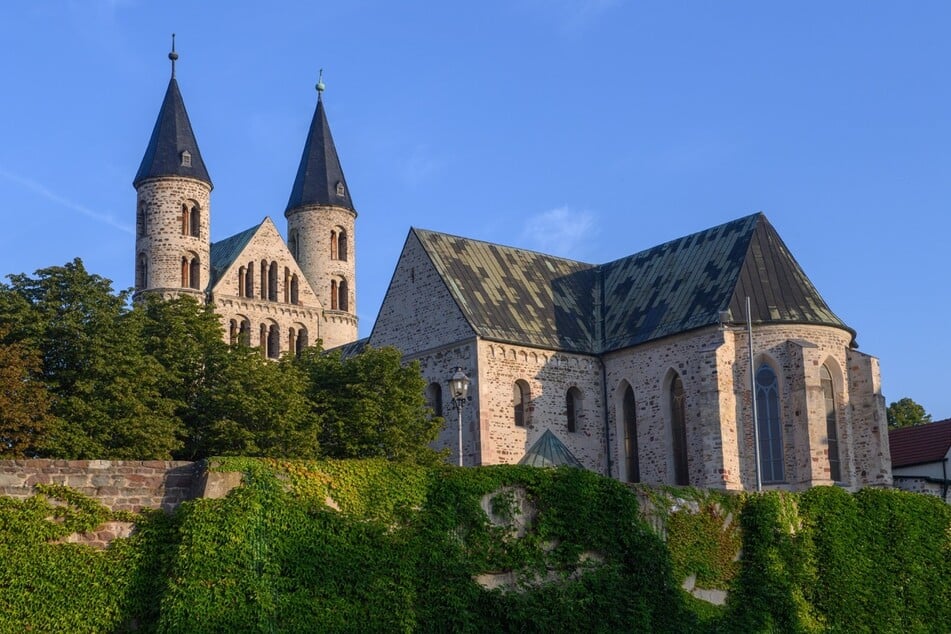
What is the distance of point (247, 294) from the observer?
80.8 m

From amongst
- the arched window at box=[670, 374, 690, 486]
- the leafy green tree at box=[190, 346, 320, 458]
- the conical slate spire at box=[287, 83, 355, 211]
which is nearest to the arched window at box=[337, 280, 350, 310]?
the conical slate spire at box=[287, 83, 355, 211]

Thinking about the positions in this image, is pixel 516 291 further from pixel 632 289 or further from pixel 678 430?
pixel 678 430

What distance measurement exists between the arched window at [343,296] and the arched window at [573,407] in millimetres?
39723

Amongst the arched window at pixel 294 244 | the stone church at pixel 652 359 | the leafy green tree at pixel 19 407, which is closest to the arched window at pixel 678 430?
the stone church at pixel 652 359

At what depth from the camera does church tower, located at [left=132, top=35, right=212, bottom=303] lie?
7525 cm

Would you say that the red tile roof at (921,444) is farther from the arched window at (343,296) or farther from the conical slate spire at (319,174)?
the conical slate spire at (319,174)

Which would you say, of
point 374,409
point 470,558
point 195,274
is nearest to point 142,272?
point 195,274

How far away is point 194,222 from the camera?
251 ft

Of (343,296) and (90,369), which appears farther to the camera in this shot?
(343,296)

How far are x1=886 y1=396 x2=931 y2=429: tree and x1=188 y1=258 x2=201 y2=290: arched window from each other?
3672cm

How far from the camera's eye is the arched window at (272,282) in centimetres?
8150

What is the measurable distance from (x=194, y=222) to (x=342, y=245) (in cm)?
1205

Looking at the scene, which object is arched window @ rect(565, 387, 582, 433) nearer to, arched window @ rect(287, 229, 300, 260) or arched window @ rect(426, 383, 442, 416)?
arched window @ rect(426, 383, 442, 416)

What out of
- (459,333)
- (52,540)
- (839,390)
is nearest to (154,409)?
(459,333)
